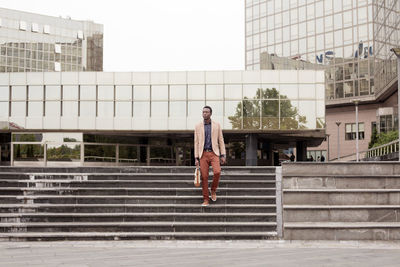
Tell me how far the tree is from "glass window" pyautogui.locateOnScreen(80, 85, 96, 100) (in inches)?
422

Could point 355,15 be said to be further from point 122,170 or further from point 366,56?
point 122,170

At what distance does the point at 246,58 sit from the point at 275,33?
6.30 m

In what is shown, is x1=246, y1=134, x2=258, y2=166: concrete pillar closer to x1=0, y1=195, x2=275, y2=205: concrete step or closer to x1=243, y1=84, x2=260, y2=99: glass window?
x1=243, y1=84, x2=260, y2=99: glass window

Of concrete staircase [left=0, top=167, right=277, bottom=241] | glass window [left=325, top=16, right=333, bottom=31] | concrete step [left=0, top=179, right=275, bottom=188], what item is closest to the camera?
concrete staircase [left=0, top=167, right=277, bottom=241]

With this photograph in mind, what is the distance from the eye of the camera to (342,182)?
11.1 metres

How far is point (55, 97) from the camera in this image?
1581 inches

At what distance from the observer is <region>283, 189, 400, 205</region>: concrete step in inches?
421

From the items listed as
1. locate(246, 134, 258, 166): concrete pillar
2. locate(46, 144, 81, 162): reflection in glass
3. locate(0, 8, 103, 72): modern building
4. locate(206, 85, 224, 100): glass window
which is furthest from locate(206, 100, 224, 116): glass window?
locate(0, 8, 103, 72): modern building

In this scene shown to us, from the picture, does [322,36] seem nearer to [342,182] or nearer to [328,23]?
[328,23]

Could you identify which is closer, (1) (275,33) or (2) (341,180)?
A: (2) (341,180)

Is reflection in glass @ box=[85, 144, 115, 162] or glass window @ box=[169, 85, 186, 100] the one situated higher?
glass window @ box=[169, 85, 186, 100]

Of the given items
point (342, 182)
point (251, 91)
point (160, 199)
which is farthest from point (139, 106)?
point (342, 182)

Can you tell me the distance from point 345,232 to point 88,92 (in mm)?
32909

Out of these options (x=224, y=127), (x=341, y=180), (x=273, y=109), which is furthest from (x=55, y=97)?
(x=341, y=180)
